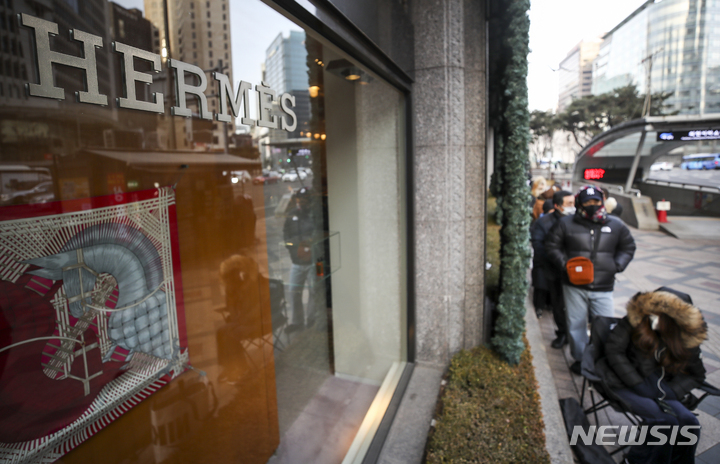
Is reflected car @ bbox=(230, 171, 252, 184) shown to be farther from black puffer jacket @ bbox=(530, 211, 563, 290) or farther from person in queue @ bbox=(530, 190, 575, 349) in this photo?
black puffer jacket @ bbox=(530, 211, 563, 290)

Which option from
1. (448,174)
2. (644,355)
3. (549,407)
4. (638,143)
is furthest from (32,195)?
(638,143)

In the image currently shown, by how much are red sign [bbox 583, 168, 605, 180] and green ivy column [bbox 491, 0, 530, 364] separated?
115 ft

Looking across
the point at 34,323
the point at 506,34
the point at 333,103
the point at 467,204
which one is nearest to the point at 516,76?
the point at 506,34

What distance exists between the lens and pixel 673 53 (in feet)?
158

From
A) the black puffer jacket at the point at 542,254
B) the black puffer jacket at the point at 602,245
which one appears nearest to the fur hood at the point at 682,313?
the black puffer jacket at the point at 602,245

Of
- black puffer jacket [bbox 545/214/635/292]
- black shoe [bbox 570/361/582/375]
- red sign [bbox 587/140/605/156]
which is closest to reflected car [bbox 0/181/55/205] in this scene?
black puffer jacket [bbox 545/214/635/292]

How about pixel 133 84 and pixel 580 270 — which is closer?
pixel 133 84

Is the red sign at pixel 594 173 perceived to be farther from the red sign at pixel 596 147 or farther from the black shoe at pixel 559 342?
the black shoe at pixel 559 342

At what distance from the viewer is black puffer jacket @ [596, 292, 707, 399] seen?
301 centimetres

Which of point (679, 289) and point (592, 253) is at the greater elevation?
point (592, 253)

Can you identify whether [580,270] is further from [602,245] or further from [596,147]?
[596,147]

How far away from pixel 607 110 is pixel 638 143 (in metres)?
25.3

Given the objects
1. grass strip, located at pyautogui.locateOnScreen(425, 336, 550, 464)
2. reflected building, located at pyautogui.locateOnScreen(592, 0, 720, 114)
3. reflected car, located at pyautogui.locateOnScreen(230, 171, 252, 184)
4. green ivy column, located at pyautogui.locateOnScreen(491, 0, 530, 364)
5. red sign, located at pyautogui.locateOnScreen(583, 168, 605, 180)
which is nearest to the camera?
reflected car, located at pyautogui.locateOnScreen(230, 171, 252, 184)

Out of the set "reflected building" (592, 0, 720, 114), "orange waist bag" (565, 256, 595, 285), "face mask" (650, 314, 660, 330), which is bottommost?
"face mask" (650, 314, 660, 330)
